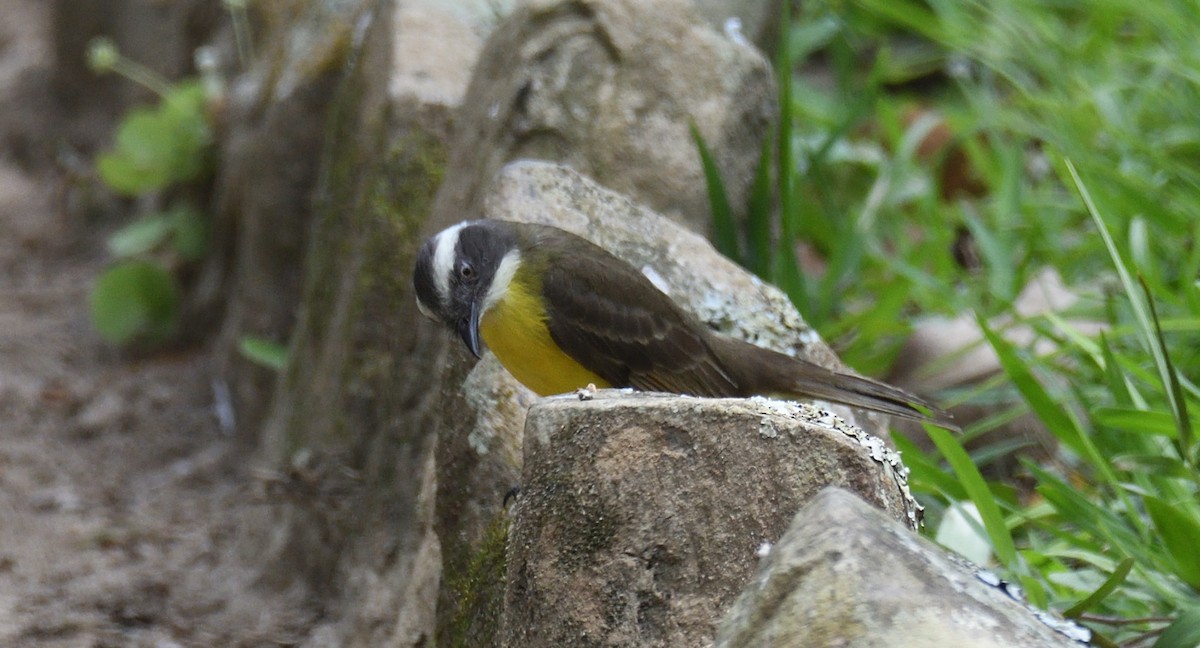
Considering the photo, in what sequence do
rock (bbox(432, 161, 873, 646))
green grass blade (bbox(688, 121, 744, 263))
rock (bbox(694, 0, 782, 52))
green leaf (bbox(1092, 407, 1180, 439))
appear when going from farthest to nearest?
rock (bbox(694, 0, 782, 52)) < green grass blade (bbox(688, 121, 744, 263)) < green leaf (bbox(1092, 407, 1180, 439)) < rock (bbox(432, 161, 873, 646))

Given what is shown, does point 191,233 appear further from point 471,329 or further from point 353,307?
point 471,329

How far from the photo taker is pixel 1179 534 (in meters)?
2.99

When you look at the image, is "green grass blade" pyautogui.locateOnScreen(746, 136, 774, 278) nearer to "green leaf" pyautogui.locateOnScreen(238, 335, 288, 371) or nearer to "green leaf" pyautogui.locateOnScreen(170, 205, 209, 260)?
"green leaf" pyautogui.locateOnScreen(238, 335, 288, 371)

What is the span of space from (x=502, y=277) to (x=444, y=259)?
177 mm

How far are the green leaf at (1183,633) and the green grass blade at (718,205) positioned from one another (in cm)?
208

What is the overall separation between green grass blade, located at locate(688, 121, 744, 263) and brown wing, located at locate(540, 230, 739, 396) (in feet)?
2.48

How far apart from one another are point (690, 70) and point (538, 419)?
94.8 inches

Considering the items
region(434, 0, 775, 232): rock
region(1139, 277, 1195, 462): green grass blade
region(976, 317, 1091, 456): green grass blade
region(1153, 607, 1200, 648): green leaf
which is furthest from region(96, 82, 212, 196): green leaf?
region(1153, 607, 1200, 648): green leaf

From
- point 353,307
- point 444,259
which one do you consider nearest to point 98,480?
point 353,307

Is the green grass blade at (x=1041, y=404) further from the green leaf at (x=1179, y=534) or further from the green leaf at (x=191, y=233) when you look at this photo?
the green leaf at (x=191, y=233)

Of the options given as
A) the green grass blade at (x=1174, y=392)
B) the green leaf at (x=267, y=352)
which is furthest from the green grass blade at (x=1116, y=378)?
the green leaf at (x=267, y=352)

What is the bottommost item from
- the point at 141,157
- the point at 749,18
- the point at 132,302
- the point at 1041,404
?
the point at 132,302

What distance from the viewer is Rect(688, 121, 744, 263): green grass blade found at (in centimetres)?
430

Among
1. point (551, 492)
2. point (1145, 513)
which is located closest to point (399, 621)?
point (551, 492)
